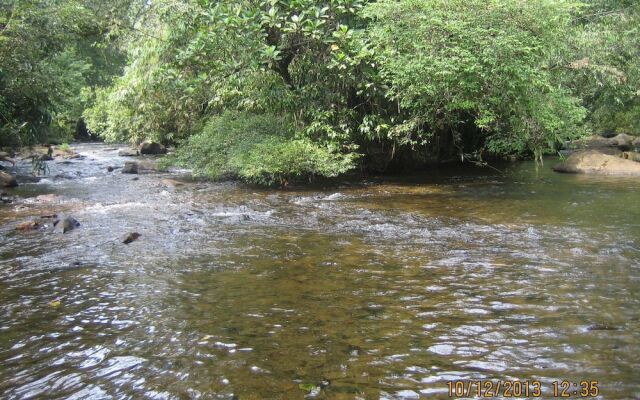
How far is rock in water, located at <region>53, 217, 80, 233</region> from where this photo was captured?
8367 mm

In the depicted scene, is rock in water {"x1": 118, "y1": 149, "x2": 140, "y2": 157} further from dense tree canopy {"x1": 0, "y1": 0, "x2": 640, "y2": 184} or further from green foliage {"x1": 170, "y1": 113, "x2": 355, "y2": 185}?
green foliage {"x1": 170, "y1": 113, "x2": 355, "y2": 185}

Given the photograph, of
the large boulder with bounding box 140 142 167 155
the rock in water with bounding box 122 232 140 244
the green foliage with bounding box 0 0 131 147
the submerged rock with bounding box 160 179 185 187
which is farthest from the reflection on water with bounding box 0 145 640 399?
the large boulder with bounding box 140 142 167 155

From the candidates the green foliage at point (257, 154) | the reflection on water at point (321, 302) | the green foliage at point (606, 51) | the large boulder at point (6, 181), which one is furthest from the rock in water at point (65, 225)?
the green foliage at point (606, 51)

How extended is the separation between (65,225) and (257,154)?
5201 millimetres

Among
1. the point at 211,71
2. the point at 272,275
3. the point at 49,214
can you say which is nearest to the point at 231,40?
the point at 211,71

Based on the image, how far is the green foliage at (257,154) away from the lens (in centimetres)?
1229

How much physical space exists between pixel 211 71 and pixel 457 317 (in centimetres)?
1052

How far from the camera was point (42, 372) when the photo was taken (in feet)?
12.0

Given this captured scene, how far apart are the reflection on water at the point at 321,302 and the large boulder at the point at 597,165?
6.36 metres

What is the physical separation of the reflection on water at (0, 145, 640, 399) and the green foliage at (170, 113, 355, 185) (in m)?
2.71

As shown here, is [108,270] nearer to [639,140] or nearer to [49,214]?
[49,214]

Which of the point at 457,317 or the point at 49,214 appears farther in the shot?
the point at 49,214

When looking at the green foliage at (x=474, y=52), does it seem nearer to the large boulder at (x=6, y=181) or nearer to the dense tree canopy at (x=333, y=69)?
the dense tree canopy at (x=333, y=69)

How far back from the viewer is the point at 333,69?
12.6 meters
